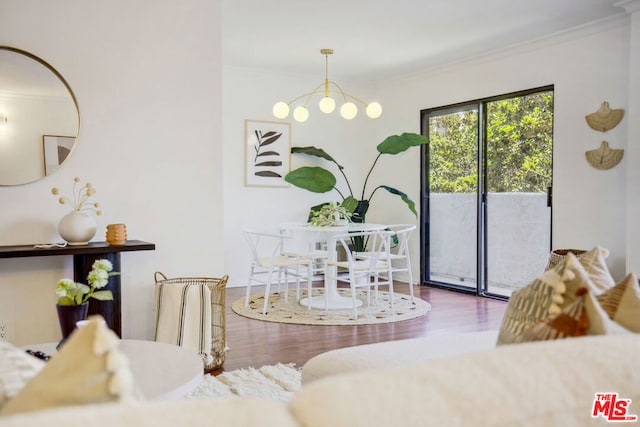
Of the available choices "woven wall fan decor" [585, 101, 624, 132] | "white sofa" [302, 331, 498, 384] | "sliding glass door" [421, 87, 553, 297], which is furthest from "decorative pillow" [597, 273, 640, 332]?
"sliding glass door" [421, 87, 553, 297]

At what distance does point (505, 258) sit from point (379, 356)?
164 inches

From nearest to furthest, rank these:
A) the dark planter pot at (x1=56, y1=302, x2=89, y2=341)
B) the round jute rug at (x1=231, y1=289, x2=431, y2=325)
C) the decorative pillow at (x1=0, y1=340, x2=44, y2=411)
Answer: the decorative pillow at (x1=0, y1=340, x2=44, y2=411) → the dark planter pot at (x1=56, y1=302, x2=89, y2=341) → the round jute rug at (x1=231, y1=289, x2=431, y2=325)

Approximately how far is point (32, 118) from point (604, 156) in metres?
4.23

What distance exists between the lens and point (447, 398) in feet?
3.14

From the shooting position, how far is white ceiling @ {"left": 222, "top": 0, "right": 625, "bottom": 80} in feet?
14.6

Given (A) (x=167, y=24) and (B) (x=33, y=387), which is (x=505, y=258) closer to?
(A) (x=167, y=24)

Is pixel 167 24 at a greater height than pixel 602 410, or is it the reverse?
pixel 167 24

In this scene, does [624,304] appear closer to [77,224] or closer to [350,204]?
[77,224]

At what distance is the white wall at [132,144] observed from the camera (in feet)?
11.1

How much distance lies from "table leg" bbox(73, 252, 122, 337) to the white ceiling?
2.15 metres

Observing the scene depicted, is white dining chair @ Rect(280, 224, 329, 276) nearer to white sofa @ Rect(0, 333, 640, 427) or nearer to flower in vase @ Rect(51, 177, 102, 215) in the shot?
flower in vase @ Rect(51, 177, 102, 215)

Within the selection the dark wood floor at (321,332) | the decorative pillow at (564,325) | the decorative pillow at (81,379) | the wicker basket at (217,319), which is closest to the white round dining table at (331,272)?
the dark wood floor at (321,332)

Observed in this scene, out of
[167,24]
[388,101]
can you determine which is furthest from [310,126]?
[167,24]

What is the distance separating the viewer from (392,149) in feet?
21.3
